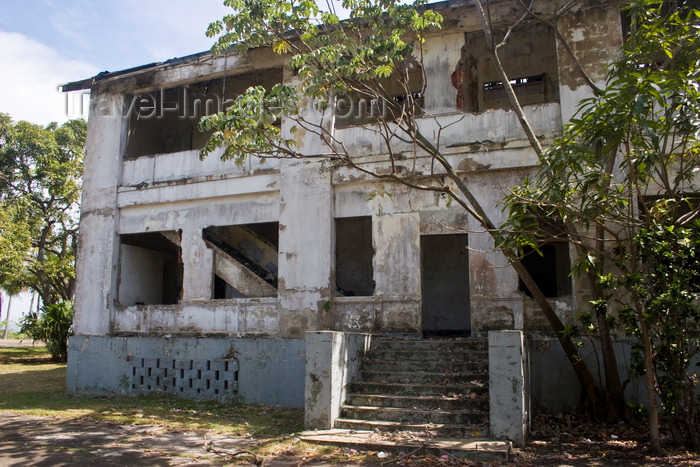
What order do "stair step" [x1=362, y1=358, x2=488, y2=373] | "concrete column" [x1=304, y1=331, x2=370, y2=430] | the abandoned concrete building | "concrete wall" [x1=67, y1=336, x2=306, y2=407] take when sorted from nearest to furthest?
1. "concrete column" [x1=304, y1=331, x2=370, y2=430]
2. "stair step" [x1=362, y1=358, x2=488, y2=373]
3. the abandoned concrete building
4. "concrete wall" [x1=67, y1=336, x2=306, y2=407]

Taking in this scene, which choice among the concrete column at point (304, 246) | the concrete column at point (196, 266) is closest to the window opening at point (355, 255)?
the concrete column at point (304, 246)

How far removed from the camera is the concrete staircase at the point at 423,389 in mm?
6892

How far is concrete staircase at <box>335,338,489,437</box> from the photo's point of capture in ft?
22.6

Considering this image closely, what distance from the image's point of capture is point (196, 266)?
11438mm

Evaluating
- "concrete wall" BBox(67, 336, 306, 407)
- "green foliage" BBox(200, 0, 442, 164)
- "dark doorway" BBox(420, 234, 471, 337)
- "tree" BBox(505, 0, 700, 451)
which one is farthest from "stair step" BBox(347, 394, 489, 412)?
"dark doorway" BBox(420, 234, 471, 337)

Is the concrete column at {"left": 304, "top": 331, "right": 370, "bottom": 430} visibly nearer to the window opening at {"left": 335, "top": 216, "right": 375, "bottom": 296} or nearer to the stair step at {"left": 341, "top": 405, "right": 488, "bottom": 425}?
the stair step at {"left": 341, "top": 405, "right": 488, "bottom": 425}

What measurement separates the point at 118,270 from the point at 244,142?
20.6 ft

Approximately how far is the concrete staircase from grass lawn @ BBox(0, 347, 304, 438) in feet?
3.67

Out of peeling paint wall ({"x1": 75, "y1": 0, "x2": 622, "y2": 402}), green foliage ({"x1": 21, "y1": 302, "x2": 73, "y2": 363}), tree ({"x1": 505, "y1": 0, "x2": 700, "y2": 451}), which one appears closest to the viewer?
tree ({"x1": 505, "y1": 0, "x2": 700, "y2": 451})

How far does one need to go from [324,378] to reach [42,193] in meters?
18.5

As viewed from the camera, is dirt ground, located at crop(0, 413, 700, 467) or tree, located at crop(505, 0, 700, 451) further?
dirt ground, located at crop(0, 413, 700, 467)

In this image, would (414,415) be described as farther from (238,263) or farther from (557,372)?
(238,263)

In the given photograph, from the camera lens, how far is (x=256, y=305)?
35.0 feet

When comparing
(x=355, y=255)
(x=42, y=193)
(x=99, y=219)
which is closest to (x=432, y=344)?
(x=355, y=255)
